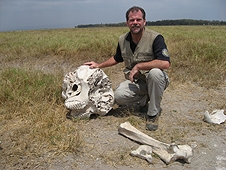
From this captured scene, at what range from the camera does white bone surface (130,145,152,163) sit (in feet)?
7.58

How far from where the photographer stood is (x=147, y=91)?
11.3ft

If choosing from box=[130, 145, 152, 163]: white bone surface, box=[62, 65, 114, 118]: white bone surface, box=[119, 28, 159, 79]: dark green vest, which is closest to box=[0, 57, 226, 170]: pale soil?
box=[130, 145, 152, 163]: white bone surface

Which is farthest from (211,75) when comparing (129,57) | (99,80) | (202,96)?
(99,80)

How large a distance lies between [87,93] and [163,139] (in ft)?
3.85

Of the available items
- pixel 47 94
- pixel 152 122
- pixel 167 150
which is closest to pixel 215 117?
pixel 152 122

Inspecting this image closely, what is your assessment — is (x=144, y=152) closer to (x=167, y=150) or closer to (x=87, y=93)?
(x=167, y=150)

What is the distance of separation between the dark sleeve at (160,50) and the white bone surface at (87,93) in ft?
2.74

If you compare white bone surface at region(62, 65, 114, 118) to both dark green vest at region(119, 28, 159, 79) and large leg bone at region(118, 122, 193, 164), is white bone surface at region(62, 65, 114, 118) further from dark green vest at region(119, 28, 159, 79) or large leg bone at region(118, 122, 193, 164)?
large leg bone at region(118, 122, 193, 164)

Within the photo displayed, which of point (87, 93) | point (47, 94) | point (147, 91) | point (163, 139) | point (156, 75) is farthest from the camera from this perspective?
point (47, 94)

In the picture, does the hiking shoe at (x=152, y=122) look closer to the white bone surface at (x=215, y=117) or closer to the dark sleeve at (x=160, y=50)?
the white bone surface at (x=215, y=117)

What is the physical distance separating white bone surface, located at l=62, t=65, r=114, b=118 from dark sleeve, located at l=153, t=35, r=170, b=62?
0.84 metres

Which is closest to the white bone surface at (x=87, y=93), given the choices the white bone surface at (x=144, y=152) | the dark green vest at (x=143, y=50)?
the dark green vest at (x=143, y=50)

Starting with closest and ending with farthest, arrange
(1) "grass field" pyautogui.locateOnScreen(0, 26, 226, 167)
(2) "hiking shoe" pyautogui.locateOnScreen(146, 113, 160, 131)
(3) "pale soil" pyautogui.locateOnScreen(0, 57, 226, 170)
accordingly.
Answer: (3) "pale soil" pyautogui.locateOnScreen(0, 57, 226, 170) < (1) "grass field" pyautogui.locateOnScreen(0, 26, 226, 167) < (2) "hiking shoe" pyautogui.locateOnScreen(146, 113, 160, 131)

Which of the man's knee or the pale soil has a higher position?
the man's knee
